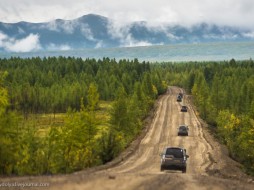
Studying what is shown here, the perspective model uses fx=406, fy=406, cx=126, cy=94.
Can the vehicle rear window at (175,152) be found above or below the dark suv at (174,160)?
above

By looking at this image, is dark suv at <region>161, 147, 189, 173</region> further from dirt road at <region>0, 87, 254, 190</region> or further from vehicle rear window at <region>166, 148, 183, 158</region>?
dirt road at <region>0, 87, 254, 190</region>

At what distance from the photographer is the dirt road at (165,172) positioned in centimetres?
2403

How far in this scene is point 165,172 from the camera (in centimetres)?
3653

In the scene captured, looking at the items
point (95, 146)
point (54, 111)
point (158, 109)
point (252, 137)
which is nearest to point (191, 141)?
point (252, 137)

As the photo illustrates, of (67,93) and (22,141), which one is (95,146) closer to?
(22,141)

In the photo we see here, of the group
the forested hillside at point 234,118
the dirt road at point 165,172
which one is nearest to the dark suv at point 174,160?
the dirt road at point 165,172

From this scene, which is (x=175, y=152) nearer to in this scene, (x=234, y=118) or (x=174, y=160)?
(x=174, y=160)

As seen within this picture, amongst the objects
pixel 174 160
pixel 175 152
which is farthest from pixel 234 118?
pixel 174 160

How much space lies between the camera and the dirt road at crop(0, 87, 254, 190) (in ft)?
78.8

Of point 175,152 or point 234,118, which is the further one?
point 234,118

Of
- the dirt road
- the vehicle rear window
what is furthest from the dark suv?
the dirt road

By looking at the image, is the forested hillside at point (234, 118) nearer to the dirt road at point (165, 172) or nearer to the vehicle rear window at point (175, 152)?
the dirt road at point (165, 172)

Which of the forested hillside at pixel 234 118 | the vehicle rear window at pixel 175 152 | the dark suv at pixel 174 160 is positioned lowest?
the forested hillside at pixel 234 118

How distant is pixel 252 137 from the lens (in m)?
50.9
